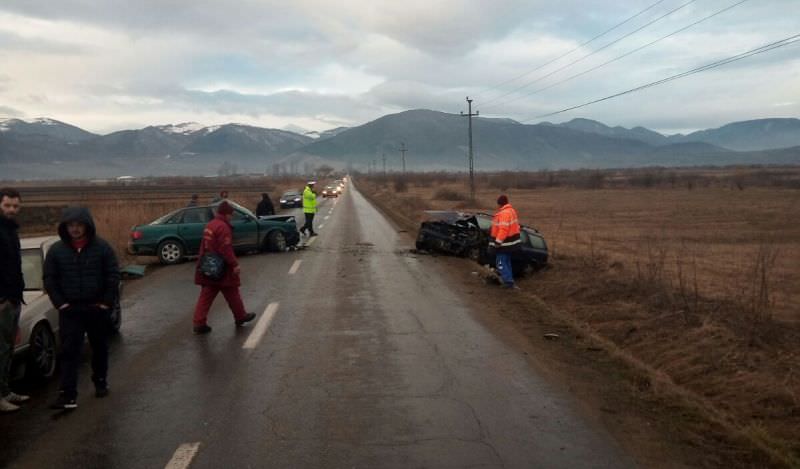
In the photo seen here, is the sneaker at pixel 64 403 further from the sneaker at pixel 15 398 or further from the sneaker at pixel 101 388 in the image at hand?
the sneaker at pixel 15 398

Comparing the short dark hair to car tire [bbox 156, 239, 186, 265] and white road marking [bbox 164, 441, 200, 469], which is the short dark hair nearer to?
white road marking [bbox 164, 441, 200, 469]

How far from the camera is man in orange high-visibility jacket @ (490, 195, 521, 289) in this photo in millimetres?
13680

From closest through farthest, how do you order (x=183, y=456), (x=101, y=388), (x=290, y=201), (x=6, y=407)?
(x=183, y=456) → (x=6, y=407) → (x=101, y=388) → (x=290, y=201)

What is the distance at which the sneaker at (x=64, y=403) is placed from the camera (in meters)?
6.31

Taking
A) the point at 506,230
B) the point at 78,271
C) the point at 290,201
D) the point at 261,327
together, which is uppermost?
the point at 78,271

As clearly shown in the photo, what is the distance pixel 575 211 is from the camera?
47781mm

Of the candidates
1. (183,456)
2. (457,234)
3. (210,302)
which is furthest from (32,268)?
(457,234)

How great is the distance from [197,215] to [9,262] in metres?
12.7

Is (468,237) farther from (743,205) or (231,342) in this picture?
(743,205)

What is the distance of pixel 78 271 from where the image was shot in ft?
21.1

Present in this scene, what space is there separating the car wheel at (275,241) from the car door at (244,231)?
42cm

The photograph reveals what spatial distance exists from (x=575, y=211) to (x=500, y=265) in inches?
1393

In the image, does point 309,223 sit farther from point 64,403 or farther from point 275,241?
point 64,403

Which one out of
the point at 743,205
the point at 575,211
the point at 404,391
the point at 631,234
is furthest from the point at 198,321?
the point at 743,205
